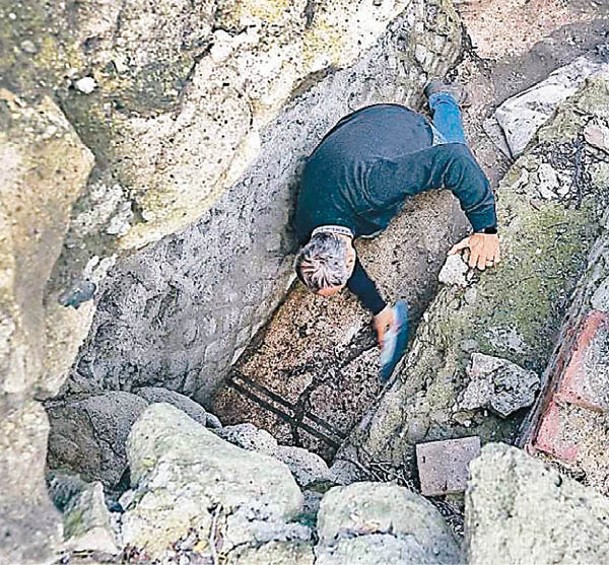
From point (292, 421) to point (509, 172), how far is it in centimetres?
129

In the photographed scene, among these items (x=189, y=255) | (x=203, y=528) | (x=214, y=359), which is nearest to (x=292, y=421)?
(x=214, y=359)

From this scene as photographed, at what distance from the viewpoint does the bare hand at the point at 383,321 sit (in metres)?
3.42

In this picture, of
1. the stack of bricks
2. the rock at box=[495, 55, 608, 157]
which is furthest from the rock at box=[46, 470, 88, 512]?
the rock at box=[495, 55, 608, 157]

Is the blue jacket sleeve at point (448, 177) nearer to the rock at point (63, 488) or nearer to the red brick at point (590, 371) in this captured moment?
the red brick at point (590, 371)

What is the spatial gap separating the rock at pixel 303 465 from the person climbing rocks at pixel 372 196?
756 mm

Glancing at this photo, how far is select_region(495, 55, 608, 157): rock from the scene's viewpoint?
381 cm

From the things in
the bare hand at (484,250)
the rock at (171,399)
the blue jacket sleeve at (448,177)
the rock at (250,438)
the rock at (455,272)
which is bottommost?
the rock at (171,399)

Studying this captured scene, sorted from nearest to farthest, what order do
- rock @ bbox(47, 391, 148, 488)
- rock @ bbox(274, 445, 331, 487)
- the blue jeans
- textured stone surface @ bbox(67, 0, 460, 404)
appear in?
1. rock @ bbox(47, 391, 148, 488)
2. rock @ bbox(274, 445, 331, 487)
3. textured stone surface @ bbox(67, 0, 460, 404)
4. the blue jeans

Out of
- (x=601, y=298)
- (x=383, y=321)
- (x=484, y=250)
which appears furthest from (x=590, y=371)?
(x=383, y=321)

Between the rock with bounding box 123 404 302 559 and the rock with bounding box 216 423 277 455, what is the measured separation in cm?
45

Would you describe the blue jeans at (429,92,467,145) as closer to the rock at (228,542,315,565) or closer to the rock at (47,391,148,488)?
the rock at (47,391,148,488)

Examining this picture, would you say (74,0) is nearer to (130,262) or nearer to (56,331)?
(56,331)

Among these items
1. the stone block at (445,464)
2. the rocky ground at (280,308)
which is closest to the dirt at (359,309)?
the rocky ground at (280,308)

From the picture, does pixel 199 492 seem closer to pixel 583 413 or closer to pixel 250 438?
pixel 250 438
